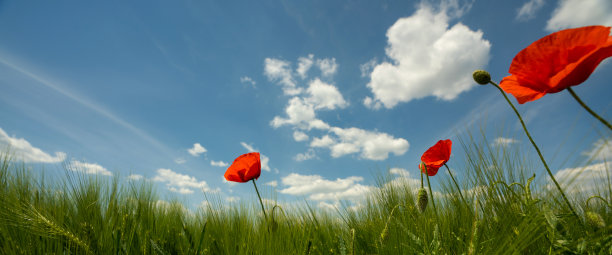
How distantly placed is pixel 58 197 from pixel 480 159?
2229 mm

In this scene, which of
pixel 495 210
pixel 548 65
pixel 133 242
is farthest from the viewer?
pixel 133 242

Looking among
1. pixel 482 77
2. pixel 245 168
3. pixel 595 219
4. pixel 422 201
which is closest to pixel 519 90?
pixel 482 77

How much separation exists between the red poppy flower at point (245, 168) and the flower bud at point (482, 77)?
4.48 feet

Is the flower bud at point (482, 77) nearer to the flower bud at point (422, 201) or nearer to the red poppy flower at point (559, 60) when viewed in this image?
the red poppy flower at point (559, 60)

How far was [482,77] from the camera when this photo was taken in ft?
2.96

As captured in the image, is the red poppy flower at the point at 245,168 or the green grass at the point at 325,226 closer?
the green grass at the point at 325,226

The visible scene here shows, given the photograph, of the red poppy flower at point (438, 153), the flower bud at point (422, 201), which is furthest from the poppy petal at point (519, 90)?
the red poppy flower at point (438, 153)

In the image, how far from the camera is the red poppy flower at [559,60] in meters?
0.70

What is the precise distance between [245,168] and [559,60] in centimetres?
161

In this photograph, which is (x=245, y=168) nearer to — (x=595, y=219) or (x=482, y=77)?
(x=482, y=77)

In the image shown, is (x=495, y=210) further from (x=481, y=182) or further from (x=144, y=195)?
(x=144, y=195)

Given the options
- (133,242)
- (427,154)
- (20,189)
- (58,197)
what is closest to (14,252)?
(133,242)

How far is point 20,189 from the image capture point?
6.86 ft

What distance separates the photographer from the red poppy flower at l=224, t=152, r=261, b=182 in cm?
199
